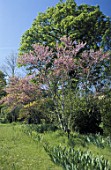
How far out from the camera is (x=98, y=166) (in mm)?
4219

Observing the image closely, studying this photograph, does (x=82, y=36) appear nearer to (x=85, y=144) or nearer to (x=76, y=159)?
(x=85, y=144)

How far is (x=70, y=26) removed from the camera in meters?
22.4

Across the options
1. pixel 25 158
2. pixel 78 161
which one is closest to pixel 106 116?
pixel 25 158

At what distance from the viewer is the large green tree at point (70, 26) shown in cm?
2222

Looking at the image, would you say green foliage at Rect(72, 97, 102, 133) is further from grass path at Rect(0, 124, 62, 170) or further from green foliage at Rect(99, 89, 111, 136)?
grass path at Rect(0, 124, 62, 170)

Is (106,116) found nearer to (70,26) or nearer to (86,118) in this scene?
(86,118)

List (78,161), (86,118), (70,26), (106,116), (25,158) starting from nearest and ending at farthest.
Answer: (78,161), (25,158), (106,116), (86,118), (70,26)

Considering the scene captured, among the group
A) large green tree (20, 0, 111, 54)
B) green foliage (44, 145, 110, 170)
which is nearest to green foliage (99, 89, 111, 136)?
green foliage (44, 145, 110, 170)

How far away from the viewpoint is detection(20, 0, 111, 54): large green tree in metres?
22.2

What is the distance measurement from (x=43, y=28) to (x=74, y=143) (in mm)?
17771

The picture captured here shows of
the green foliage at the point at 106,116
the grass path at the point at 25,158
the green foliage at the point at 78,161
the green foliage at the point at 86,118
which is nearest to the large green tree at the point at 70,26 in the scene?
the green foliage at the point at 86,118

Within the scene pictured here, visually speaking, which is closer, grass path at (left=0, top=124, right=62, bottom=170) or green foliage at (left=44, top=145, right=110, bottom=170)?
green foliage at (left=44, top=145, right=110, bottom=170)

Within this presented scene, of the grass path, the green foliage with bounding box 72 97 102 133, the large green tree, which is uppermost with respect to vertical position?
the large green tree

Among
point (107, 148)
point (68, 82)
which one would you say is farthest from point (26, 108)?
point (107, 148)
